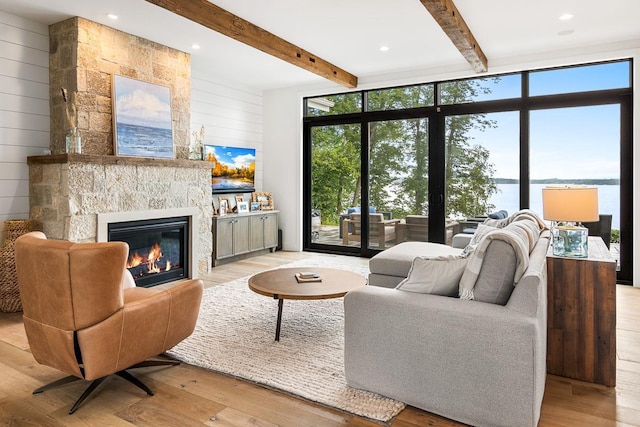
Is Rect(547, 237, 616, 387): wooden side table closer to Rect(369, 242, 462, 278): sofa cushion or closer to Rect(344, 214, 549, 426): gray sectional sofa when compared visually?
Rect(344, 214, 549, 426): gray sectional sofa

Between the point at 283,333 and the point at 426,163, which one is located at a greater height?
the point at 426,163

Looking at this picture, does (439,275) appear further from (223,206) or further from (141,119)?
(223,206)

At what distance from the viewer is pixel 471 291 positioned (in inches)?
88.4

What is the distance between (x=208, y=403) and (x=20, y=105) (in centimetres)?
371

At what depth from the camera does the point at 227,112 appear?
6.73 metres

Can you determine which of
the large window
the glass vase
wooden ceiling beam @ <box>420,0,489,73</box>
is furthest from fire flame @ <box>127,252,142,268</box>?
wooden ceiling beam @ <box>420,0,489,73</box>

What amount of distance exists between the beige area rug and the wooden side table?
3.86 feet

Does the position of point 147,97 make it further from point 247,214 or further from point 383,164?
point 383,164

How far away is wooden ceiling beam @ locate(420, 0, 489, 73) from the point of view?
3592mm

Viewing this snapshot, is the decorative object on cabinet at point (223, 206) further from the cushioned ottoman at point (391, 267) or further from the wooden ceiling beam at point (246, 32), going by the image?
the cushioned ottoman at point (391, 267)

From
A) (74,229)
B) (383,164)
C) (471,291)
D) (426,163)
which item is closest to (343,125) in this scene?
(383,164)

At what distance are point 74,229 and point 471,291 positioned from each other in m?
3.74

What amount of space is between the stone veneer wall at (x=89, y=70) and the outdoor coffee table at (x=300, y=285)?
243cm

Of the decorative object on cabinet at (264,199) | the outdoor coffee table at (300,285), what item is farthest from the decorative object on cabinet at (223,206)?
the outdoor coffee table at (300,285)
